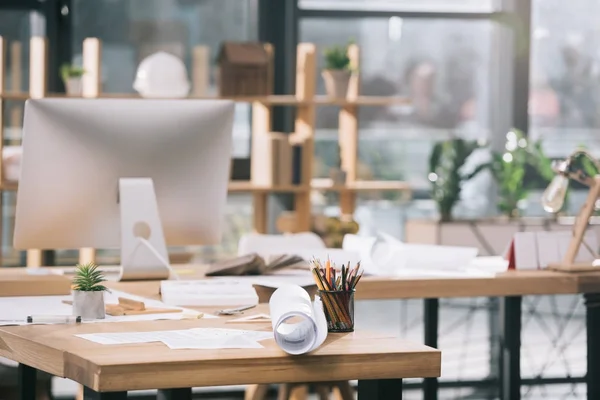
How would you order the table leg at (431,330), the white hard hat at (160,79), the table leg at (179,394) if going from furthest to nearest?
the white hard hat at (160,79) < the table leg at (431,330) < the table leg at (179,394)

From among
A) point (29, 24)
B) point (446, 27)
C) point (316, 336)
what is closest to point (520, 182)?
point (446, 27)

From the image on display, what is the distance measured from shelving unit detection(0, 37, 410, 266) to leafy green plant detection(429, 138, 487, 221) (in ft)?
1.11

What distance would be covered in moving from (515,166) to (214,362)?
14.4 feet

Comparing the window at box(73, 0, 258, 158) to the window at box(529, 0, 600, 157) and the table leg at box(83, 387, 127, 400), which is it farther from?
the table leg at box(83, 387, 127, 400)

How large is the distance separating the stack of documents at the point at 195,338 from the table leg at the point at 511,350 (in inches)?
63.9

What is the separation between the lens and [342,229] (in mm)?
5461

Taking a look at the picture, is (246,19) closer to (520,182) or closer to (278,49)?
(278,49)

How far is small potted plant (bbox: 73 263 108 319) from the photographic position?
2375 mm

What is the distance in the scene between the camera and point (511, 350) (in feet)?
11.8

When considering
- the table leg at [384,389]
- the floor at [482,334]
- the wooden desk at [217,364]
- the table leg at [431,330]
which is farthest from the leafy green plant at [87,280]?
the floor at [482,334]

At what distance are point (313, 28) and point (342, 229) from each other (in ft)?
4.63

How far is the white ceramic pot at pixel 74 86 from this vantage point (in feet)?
17.9

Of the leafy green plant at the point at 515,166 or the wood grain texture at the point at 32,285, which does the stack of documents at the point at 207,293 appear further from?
the leafy green plant at the point at 515,166

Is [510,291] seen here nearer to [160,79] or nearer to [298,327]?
[298,327]
